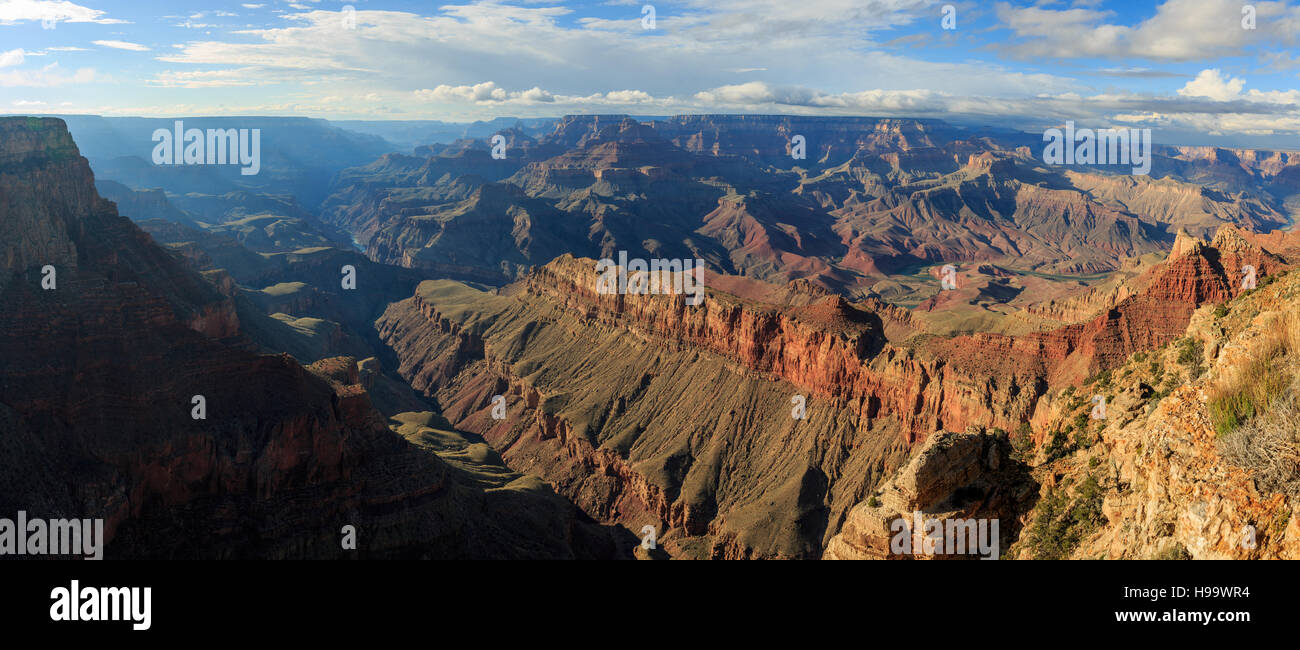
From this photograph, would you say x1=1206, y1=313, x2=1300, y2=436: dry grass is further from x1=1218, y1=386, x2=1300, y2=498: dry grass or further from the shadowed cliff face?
the shadowed cliff face

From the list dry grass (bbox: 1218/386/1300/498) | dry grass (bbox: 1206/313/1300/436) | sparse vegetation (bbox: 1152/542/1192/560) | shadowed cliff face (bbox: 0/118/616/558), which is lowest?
shadowed cliff face (bbox: 0/118/616/558)

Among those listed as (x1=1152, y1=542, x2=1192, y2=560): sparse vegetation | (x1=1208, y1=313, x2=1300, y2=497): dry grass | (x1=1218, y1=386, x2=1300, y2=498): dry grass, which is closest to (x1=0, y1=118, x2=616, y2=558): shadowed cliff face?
(x1=1152, y1=542, x2=1192, y2=560): sparse vegetation

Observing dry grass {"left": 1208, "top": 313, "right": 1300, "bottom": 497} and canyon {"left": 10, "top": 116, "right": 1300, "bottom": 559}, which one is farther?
canyon {"left": 10, "top": 116, "right": 1300, "bottom": 559}

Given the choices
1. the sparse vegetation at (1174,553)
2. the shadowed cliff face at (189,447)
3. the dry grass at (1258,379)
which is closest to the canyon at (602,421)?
the sparse vegetation at (1174,553)

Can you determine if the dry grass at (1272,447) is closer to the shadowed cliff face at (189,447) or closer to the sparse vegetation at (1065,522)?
the sparse vegetation at (1065,522)

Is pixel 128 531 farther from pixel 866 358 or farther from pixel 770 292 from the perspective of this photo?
pixel 770 292

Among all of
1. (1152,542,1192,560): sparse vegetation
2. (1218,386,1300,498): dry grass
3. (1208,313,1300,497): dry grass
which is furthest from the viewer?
(1152,542,1192,560): sparse vegetation

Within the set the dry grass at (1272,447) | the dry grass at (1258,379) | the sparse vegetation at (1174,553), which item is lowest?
the sparse vegetation at (1174,553)

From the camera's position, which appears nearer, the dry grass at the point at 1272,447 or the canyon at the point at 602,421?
the dry grass at the point at 1272,447
